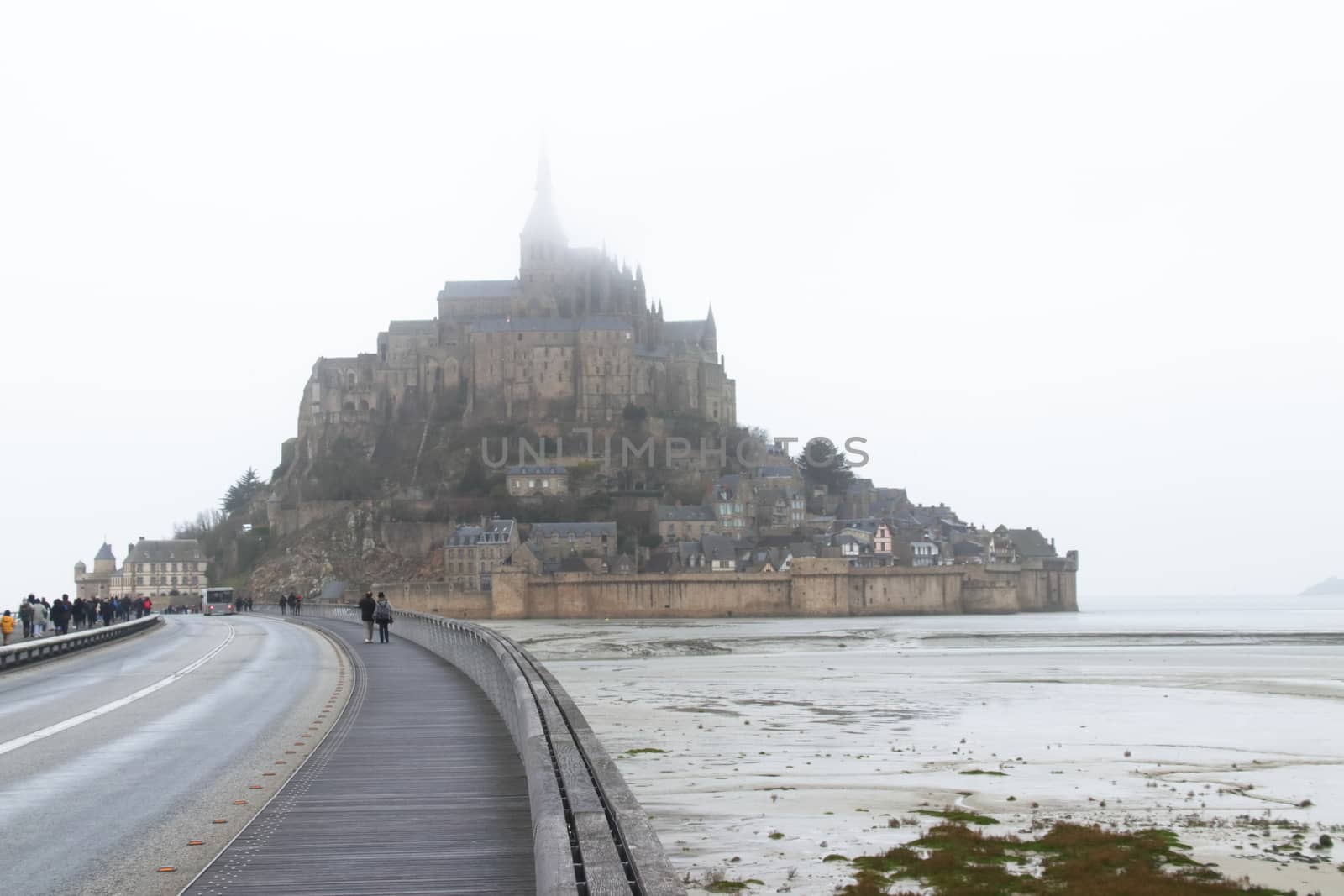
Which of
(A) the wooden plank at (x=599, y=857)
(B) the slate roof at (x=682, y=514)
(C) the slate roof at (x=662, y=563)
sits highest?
(B) the slate roof at (x=682, y=514)

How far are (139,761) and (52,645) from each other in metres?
20.2

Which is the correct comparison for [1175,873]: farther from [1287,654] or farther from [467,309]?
[467,309]

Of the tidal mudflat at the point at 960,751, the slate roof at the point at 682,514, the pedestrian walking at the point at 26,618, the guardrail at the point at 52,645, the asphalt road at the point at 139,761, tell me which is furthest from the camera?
the slate roof at the point at 682,514

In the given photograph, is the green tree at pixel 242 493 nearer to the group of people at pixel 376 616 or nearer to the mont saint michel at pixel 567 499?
the mont saint michel at pixel 567 499

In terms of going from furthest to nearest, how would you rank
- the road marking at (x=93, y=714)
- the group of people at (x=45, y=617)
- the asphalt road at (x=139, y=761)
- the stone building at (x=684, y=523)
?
the stone building at (x=684, y=523), the group of people at (x=45, y=617), the road marking at (x=93, y=714), the asphalt road at (x=139, y=761)

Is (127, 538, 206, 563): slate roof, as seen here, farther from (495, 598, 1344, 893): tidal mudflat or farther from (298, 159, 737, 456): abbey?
(495, 598, 1344, 893): tidal mudflat

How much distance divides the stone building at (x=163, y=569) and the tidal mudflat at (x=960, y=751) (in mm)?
83297

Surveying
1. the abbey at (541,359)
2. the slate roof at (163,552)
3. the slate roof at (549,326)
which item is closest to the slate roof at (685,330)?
the abbey at (541,359)

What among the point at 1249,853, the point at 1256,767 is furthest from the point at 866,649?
the point at 1249,853

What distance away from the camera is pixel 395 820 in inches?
410

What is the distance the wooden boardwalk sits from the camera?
8430 millimetres

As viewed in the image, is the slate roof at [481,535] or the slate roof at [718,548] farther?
the slate roof at [481,535]

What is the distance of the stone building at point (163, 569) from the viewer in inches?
5064

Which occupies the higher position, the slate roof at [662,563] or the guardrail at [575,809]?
the slate roof at [662,563]
